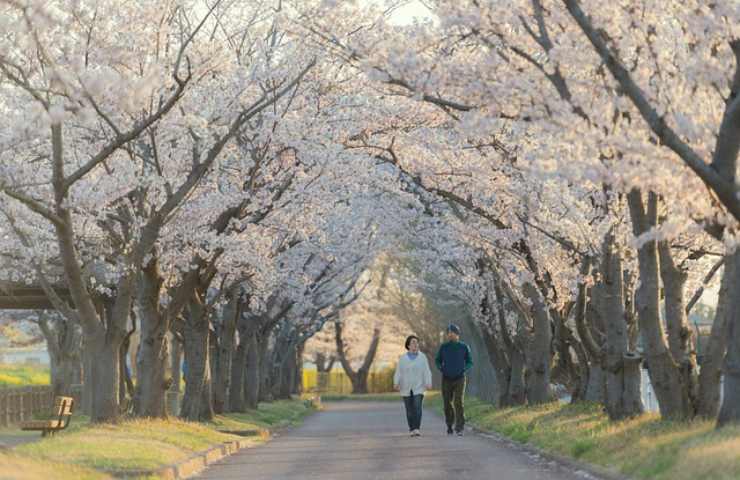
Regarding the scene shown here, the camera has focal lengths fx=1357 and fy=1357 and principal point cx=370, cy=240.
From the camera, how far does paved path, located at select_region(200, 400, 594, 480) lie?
18109 mm

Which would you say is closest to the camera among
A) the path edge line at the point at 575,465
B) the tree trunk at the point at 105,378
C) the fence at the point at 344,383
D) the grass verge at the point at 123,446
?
the path edge line at the point at 575,465

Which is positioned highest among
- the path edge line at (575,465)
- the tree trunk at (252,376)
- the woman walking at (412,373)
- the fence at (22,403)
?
the tree trunk at (252,376)

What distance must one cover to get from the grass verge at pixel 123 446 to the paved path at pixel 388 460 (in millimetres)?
749

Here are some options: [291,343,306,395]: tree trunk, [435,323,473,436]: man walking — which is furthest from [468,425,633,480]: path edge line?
[291,343,306,395]: tree trunk

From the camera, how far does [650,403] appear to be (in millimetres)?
50219

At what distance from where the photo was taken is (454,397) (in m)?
27.0

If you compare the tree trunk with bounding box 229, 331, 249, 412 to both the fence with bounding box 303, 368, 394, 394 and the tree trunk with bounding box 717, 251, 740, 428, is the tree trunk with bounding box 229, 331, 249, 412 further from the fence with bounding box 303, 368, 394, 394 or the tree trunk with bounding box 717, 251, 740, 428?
the fence with bounding box 303, 368, 394, 394

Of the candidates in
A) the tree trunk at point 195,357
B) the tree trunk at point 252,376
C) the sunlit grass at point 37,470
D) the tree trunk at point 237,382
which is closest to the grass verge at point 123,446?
the sunlit grass at point 37,470

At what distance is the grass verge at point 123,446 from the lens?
1741 centimetres

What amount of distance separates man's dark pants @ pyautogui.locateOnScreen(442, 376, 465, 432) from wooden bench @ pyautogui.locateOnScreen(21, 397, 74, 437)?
7.44 metres

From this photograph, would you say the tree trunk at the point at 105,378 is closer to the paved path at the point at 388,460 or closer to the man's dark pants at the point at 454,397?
the paved path at the point at 388,460

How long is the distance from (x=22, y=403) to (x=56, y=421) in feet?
57.5

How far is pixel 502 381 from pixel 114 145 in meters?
26.1

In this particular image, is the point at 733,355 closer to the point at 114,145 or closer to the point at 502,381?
the point at 114,145
